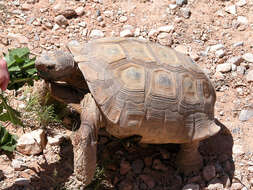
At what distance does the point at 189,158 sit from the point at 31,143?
1.46 metres

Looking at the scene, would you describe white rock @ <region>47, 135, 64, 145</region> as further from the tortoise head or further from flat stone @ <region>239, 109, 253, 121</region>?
flat stone @ <region>239, 109, 253, 121</region>

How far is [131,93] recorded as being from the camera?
11.4ft

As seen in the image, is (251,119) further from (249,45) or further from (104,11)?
(104,11)

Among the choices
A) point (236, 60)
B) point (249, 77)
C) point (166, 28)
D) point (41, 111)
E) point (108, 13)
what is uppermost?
point (108, 13)

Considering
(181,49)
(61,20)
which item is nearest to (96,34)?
(61,20)

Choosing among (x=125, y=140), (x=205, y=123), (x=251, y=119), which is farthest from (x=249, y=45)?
(x=125, y=140)

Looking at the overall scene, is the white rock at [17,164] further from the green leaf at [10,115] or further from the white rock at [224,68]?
the white rock at [224,68]

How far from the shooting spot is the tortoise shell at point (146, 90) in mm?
3459

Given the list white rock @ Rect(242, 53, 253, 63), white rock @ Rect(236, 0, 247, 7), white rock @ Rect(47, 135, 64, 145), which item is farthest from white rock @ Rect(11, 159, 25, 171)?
white rock @ Rect(236, 0, 247, 7)

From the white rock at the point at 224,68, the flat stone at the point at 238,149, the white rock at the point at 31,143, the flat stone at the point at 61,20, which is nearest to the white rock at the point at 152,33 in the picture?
the white rock at the point at 224,68

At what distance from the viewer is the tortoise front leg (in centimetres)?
340

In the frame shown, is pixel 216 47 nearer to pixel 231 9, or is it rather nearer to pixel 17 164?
pixel 231 9

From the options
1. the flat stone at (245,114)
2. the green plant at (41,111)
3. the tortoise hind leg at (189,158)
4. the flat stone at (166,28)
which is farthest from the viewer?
the flat stone at (166,28)

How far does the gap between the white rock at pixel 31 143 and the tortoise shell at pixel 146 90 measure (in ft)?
2.31
